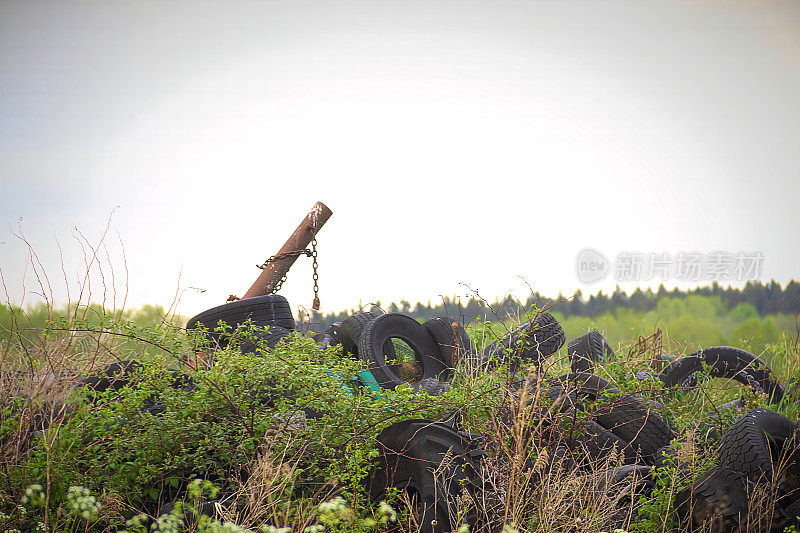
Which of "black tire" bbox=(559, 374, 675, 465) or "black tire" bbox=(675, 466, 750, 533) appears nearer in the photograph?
"black tire" bbox=(675, 466, 750, 533)

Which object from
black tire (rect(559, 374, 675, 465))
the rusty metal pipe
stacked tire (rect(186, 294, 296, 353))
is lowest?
black tire (rect(559, 374, 675, 465))

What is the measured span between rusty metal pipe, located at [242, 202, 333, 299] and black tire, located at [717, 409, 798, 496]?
19.4 ft

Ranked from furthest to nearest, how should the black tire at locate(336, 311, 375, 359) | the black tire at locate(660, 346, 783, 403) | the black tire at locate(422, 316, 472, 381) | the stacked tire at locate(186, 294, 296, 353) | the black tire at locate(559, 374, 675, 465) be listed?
the black tire at locate(422, 316, 472, 381) < the black tire at locate(336, 311, 375, 359) < the black tire at locate(660, 346, 783, 403) < the stacked tire at locate(186, 294, 296, 353) < the black tire at locate(559, 374, 675, 465)

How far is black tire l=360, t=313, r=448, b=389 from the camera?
7.31 m

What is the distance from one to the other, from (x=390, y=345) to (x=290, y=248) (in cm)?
206

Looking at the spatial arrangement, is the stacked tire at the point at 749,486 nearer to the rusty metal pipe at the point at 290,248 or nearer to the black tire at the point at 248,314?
the black tire at the point at 248,314

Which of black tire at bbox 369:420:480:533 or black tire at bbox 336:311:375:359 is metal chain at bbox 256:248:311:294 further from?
black tire at bbox 369:420:480:533

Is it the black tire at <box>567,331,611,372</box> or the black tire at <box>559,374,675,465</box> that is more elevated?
the black tire at <box>567,331,611,372</box>

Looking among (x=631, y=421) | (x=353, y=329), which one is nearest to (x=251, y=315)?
(x=353, y=329)

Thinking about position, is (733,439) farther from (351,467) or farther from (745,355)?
(745,355)

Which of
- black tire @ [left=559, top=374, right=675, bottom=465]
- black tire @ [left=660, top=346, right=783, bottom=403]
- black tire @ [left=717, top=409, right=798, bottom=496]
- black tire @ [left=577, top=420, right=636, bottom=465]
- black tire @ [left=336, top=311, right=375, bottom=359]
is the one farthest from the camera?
black tire @ [left=336, top=311, right=375, bottom=359]

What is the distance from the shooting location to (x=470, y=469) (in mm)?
4059

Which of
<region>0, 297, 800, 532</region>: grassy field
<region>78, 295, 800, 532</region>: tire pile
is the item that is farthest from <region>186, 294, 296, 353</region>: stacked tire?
<region>0, 297, 800, 532</region>: grassy field

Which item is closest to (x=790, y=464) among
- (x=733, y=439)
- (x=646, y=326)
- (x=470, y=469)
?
(x=733, y=439)
